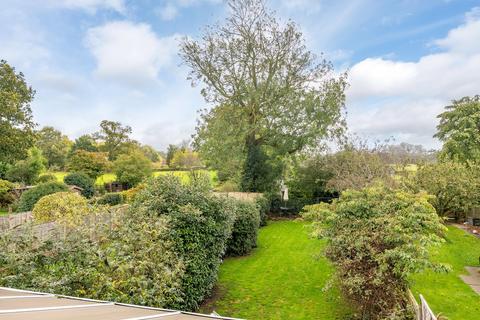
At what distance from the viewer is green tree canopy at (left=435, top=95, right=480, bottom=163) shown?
21.7 m

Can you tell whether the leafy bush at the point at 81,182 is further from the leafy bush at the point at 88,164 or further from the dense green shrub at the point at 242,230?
the dense green shrub at the point at 242,230

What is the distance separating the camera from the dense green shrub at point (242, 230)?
11492 millimetres

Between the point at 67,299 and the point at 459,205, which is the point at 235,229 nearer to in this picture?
the point at 67,299

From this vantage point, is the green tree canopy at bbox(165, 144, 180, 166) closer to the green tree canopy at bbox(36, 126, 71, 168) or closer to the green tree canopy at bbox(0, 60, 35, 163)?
the green tree canopy at bbox(36, 126, 71, 168)

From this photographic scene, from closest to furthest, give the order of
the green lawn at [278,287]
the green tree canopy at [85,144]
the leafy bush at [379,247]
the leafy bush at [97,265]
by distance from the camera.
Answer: the leafy bush at [97,265]
the leafy bush at [379,247]
the green lawn at [278,287]
the green tree canopy at [85,144]

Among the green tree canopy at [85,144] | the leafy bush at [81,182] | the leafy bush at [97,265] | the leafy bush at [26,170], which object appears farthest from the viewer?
the green tree canopy at [85,144]

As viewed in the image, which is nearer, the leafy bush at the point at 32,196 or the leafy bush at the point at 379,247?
the leafy bush at the point at 379,247

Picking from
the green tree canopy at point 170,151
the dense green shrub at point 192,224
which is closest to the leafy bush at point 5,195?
the dense green shrub at point 192,224

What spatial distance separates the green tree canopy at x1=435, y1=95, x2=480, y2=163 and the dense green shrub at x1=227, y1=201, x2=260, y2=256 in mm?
16713

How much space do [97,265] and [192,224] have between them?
2.44m

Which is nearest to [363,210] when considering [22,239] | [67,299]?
[67,299]

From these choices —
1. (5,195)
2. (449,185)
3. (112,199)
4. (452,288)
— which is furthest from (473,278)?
(5,195)

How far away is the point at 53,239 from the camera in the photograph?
5.29 m

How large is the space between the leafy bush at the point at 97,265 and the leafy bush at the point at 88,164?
30.0 m
